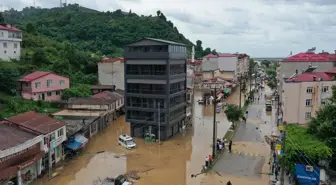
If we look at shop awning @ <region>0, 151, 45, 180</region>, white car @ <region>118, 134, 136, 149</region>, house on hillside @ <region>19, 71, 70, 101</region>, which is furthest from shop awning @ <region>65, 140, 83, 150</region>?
house on hillside @ <region>19, 71, 70, 101</region>

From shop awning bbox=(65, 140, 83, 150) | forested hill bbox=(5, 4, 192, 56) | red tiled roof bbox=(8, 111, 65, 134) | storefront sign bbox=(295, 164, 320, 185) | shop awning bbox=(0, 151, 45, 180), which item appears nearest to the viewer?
shop awning bbox=(0, 151, 45, 180)

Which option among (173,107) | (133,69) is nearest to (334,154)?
(173,107)

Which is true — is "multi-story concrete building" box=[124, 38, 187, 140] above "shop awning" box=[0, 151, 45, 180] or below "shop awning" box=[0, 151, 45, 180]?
above

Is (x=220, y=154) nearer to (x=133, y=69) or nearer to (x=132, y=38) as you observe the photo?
(x=133, y=69)

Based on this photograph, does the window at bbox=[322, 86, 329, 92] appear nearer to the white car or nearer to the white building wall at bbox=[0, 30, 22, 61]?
the white car

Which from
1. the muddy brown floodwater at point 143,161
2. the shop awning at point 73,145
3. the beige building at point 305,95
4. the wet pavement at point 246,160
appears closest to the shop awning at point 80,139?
the shop awning at point 73,145

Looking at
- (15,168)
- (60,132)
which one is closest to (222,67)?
(60,132)
